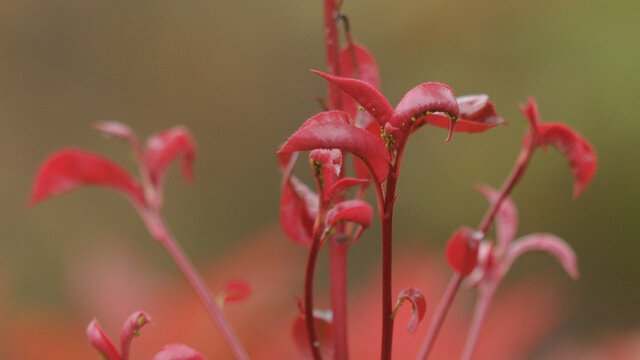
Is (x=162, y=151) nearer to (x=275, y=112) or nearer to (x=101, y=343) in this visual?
(x=101, y=343)

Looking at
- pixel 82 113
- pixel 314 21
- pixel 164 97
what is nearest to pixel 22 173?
pixel 82 113

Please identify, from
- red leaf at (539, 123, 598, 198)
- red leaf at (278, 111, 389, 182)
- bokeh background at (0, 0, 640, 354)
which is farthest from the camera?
bokeh background at (0, 0, 640, 354)

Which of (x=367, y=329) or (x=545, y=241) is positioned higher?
(x=545, y=241)

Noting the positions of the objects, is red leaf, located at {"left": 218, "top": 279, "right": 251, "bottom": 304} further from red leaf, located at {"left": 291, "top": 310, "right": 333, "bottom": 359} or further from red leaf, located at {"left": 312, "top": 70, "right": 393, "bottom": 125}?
red leaf, located at {"left": 312, "top": 70, "right": 393, "bottom": 125}

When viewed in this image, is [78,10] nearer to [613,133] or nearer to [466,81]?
[466,81]

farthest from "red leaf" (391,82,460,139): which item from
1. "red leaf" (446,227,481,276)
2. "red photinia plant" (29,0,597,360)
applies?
"red leaf" (446,227,481,276)

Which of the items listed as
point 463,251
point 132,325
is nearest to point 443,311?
point 463,251

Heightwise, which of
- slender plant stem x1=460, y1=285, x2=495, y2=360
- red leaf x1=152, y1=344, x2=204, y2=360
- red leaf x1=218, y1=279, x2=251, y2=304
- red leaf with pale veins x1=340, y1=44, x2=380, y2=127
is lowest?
slender plant stem x1=460, y1=285, x2=495, y2=360
